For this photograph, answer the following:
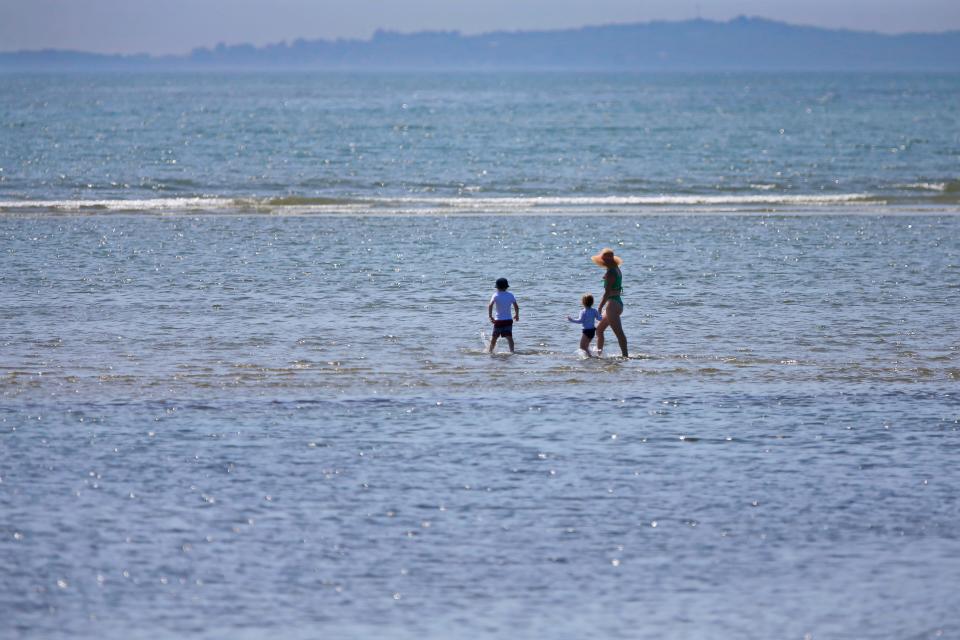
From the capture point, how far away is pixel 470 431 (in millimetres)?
14570

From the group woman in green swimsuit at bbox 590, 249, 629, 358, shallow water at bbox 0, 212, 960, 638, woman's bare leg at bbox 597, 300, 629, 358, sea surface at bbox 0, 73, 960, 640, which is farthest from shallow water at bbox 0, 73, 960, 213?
woman's bare leg at bbox 597, 300, 629, 358

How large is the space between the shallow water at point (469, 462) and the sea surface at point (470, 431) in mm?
41

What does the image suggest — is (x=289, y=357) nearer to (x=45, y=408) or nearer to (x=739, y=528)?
(x=45, y=408)

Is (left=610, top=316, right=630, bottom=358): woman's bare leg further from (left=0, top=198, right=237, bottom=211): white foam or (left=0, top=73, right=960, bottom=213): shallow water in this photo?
(left=0, top=198, right=237, bottom=211): white foam

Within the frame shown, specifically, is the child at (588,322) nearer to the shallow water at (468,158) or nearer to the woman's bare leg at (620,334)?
the woman's bare leg at (620,334)

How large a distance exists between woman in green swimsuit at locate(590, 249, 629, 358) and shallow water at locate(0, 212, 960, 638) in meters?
0.62

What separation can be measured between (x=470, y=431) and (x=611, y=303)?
506 centimetres

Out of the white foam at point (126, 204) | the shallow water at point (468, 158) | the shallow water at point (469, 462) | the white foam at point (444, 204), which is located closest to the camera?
the shallow water at point (469, 462)

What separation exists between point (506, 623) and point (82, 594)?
3132 millimetres

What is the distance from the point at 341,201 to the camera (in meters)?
46.9

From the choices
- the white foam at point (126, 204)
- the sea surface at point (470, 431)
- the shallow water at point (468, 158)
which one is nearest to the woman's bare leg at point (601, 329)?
the sea surface at point (470, 431)

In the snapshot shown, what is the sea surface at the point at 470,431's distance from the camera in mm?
10016

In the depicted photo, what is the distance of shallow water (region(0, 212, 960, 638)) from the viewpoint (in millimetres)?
9930

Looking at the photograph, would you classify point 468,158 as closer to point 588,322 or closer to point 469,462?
point 588,322
